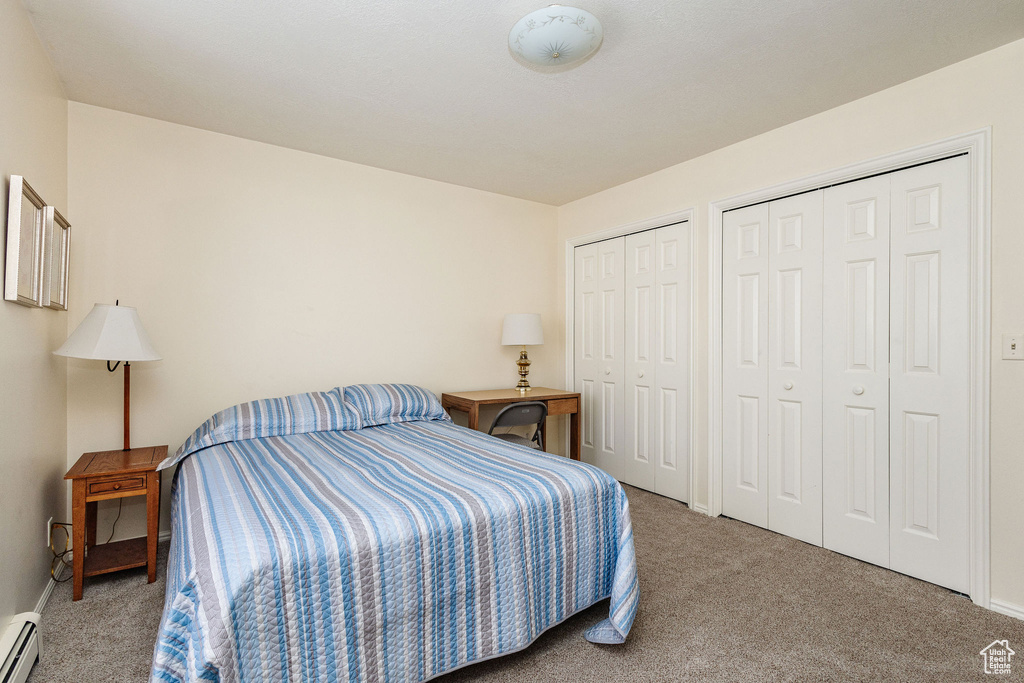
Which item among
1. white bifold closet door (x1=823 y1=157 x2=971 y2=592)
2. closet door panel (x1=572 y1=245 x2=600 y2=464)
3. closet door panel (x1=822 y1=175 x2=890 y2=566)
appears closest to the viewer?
white bifold closet door (x1=823 y1=157 x2=971 y2=592)

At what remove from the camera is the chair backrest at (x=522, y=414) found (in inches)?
130

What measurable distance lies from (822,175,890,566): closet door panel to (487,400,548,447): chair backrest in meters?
1.70

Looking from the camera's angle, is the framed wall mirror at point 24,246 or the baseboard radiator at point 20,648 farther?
the framed wall mirror at point 24,246

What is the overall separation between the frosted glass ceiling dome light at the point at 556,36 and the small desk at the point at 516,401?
2143 mm

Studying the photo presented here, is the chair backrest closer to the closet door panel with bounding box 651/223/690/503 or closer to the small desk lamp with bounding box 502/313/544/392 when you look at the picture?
the small desk lamp with bounding box 502/313/544/392

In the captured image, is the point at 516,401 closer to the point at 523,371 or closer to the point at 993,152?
the point at 523,371

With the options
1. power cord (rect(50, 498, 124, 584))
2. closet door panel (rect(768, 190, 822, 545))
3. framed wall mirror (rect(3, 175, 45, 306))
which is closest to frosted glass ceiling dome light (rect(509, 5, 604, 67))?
closet door panel (rect(768, 190, 822, 545))

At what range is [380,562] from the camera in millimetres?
1415

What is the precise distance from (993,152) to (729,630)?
2278 mm

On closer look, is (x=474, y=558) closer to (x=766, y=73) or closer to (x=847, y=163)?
(x=766, y=73)

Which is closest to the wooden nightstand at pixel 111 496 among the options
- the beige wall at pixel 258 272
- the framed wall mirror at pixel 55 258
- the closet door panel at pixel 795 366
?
the beige wall at pixel 258 272

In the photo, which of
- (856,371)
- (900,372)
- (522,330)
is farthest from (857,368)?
(522,330)

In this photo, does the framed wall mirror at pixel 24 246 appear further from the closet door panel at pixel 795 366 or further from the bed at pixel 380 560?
the closet door panel at pixel 795 366

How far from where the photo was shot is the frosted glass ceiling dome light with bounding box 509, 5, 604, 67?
1.76 m
